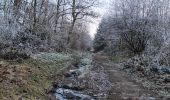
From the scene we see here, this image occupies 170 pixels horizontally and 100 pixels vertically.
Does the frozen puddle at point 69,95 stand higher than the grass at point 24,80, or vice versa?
the grass at point 24,80

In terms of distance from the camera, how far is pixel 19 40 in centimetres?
1536

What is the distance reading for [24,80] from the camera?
10.2 metres

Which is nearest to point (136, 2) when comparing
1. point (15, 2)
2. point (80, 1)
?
point (80, 1)

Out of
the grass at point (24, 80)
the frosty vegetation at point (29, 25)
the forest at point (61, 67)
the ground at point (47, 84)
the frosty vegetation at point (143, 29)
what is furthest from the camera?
the frosty vegetation at point (143, 29)

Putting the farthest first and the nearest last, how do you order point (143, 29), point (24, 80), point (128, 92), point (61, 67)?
point (143, 29), point (61, 67), point (128, 92), point (24, 80)

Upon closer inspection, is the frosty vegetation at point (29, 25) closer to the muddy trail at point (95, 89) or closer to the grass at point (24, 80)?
the grass at point (24, 80)

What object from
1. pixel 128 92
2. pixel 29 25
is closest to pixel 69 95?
pixel 128 92

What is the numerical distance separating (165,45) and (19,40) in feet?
33.2

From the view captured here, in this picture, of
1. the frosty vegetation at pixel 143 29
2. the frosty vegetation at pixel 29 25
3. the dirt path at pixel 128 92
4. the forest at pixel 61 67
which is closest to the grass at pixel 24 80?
the forest at pixel 61 67

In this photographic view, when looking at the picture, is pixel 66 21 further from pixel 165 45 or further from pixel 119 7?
pixel 165 45

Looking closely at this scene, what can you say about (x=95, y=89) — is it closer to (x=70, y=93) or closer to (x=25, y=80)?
(x=70, y=93)

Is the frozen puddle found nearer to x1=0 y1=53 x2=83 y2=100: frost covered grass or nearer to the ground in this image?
the ground

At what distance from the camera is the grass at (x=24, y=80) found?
29.1 ft

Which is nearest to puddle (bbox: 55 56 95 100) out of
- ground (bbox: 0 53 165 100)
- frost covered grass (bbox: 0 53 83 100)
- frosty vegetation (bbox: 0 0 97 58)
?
ground (bbox: 0 53 165 100)
